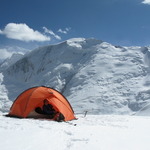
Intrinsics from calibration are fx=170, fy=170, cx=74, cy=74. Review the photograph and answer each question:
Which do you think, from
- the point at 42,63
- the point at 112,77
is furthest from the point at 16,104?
the point at 42,63

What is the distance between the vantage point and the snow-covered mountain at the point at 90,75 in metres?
16.4

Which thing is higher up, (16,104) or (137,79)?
(137,79)

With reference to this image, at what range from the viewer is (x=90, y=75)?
21266 millimetres

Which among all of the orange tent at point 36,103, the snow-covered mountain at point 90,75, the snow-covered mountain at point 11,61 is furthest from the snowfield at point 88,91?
the snow-covered mountain at point 11,61

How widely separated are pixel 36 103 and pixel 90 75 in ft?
46.2

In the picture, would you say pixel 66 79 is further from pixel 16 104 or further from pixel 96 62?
pixel 16 104

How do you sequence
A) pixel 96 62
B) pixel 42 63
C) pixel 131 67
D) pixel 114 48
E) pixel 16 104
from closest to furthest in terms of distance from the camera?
pixel 16 104 → pixel 131 67 → pixel 96 62 → pixel 114 48 → pixel 42 63

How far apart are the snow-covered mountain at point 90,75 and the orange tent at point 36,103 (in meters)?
7.57

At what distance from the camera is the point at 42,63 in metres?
30.9

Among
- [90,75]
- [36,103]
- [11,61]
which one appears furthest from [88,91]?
[11,61]

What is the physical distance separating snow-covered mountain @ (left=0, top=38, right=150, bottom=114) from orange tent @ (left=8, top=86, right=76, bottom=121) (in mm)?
7566

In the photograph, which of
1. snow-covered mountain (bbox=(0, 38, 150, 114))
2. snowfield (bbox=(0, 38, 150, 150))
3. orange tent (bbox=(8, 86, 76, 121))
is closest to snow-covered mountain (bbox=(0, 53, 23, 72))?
snow-covered mountain (bbox=(0, 38, 150, 114))

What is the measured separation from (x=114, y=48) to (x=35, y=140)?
23.9 metres

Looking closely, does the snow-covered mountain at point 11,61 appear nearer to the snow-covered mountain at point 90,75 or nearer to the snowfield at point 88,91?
the snow-covered mountain at point 90,75
